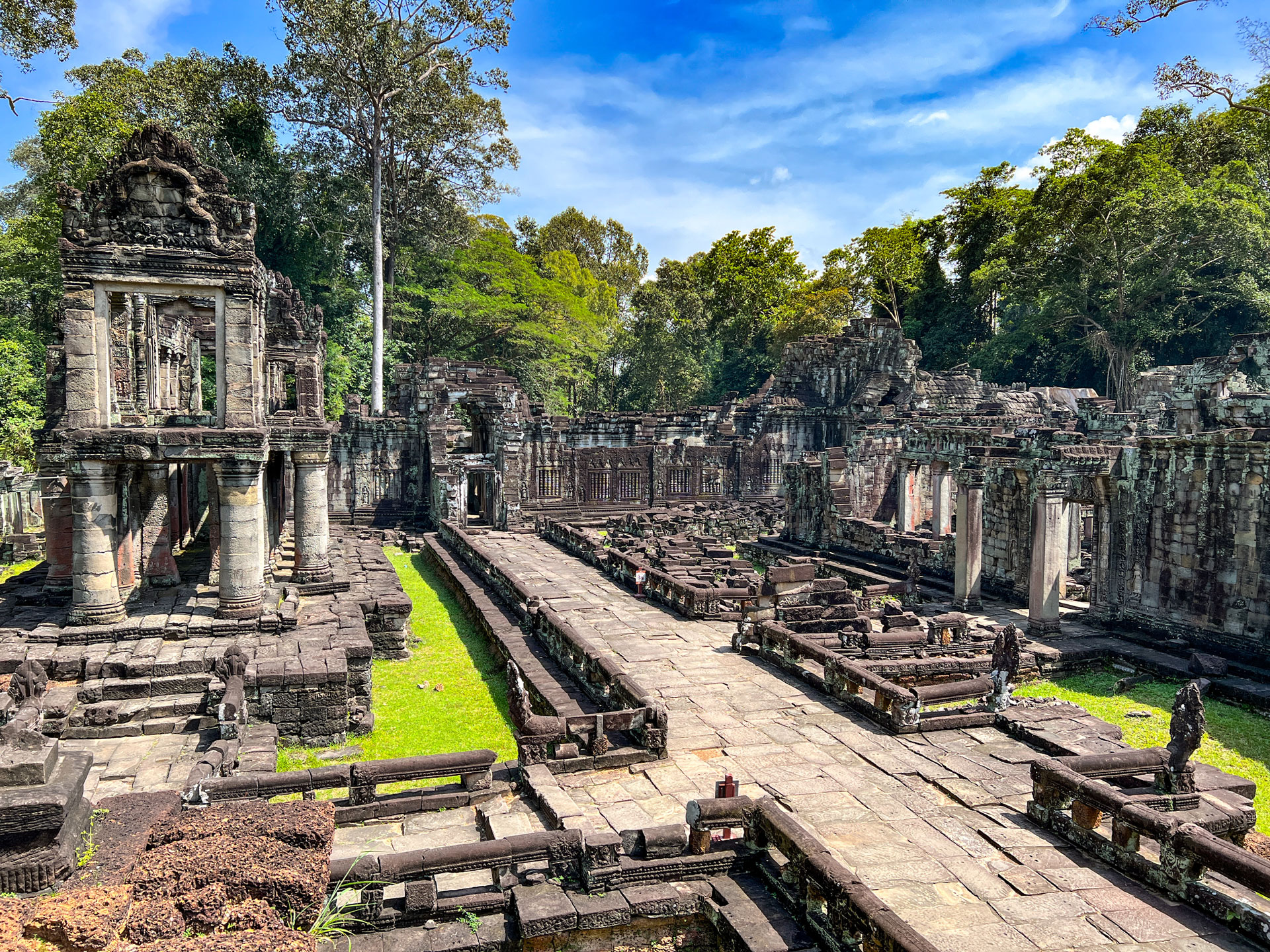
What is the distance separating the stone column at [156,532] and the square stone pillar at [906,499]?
1772 centimetres

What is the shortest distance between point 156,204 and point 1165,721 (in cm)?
1689

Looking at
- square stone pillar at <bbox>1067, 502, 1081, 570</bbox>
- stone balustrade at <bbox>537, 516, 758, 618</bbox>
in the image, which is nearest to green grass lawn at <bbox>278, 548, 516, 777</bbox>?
stone balustrade at <bbox>537, 516, 758, 618</bbox>

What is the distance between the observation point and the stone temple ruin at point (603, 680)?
5.95m

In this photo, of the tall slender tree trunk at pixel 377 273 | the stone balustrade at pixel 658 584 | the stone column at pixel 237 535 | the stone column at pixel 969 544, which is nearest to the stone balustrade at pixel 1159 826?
the stone balustrade at pixel 658 584

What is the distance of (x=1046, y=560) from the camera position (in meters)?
14.6

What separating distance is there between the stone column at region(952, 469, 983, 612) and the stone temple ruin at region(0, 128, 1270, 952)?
0.08m

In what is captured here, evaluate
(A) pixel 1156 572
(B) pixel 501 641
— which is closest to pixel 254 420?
(B) pixel 501 641

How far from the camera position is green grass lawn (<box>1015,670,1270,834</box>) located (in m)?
9.65

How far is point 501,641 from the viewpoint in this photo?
47.6 feet

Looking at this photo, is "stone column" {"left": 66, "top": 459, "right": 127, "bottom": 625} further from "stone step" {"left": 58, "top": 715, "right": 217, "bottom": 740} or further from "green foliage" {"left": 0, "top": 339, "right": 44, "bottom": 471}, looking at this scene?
"green foliage" {"left": 0, "top": 339, "right": 44, "bottom": 471}

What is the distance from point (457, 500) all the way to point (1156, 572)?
2049 cm

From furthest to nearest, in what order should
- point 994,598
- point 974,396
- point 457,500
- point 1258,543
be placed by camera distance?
point 974,396 → point 457,500 → point 994,598 → point 1258,543

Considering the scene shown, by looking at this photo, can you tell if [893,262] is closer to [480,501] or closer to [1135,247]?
[1135,247]

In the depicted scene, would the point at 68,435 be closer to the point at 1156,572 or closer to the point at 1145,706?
the point at 1145,706
